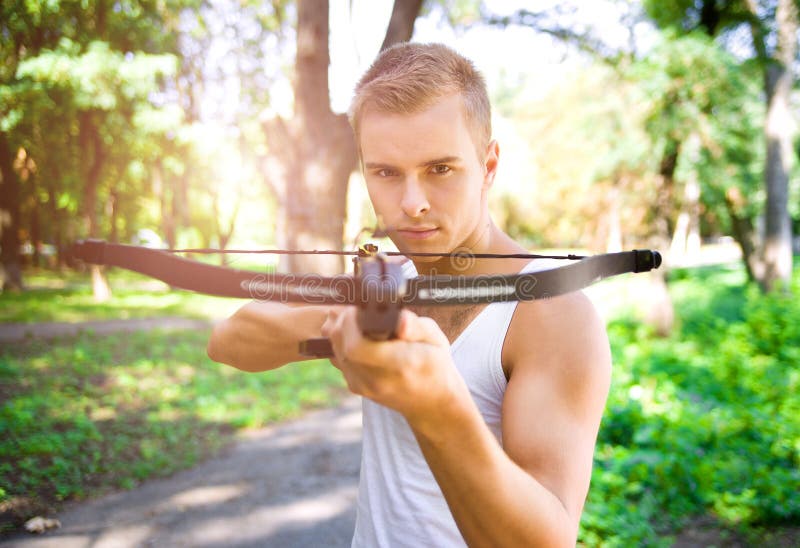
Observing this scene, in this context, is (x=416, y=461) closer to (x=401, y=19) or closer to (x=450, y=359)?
(x=450, y=359)

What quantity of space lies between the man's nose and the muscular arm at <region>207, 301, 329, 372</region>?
343 mm

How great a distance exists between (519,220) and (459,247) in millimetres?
34098

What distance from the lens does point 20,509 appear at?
11.4 feet

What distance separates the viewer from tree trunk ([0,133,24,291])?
452cm

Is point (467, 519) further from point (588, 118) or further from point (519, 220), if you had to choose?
point (519, 220)

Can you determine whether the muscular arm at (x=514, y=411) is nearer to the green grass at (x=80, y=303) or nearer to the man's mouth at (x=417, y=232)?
the man's mouth at (x=417, y=232)

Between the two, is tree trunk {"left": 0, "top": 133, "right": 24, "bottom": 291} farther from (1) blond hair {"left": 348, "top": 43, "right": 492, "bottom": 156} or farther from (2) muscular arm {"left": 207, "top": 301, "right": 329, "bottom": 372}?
(1) blond hair {"left": 348, "top": 43, "right": 492, "bottom": 156}

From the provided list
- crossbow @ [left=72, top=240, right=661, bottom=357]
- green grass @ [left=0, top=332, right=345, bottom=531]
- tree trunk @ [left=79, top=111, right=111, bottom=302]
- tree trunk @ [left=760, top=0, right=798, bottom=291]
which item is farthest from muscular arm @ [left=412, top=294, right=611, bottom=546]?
tree trunk @ [left=760, top=0, right=798, bottom=291]

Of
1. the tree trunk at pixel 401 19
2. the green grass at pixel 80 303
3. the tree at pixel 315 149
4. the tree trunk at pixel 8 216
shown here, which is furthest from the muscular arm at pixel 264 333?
the green grass at pixel 80 303

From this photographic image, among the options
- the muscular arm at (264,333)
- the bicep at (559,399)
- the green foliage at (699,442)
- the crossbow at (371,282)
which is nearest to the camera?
the crossbow at (371,282)

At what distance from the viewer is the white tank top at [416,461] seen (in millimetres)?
1297

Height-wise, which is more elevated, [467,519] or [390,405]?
[390,405]

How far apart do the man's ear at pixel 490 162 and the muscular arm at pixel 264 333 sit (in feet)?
2.19

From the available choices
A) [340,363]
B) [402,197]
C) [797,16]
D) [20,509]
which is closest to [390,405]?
[340,363]
